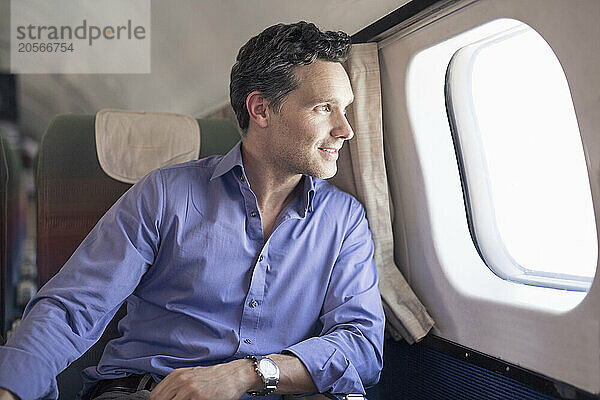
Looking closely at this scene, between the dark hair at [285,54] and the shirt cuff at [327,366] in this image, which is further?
the dark hair at [285,54]

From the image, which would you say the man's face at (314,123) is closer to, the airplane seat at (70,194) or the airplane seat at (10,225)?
the airplane seat at (70,194)

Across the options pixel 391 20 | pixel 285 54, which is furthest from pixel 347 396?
pixel 391 20

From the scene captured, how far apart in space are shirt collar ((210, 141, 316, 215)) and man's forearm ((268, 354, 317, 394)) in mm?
432

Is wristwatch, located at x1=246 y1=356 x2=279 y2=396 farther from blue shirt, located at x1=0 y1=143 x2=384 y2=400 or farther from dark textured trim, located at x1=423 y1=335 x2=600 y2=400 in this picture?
dark textured trim, located at x1=423 y1=335 x2=600 y2=400

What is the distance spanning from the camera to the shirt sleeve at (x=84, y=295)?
4.53 ft

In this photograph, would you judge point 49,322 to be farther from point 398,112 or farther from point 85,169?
point 398,112

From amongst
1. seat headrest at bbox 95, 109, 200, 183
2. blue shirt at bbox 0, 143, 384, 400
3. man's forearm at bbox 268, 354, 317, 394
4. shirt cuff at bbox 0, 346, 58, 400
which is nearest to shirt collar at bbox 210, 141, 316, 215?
blue shirt at bbox 0, 143, 384, 400

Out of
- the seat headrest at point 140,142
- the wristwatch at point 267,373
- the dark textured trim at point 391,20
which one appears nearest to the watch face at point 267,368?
the wristwatch at point 267,373

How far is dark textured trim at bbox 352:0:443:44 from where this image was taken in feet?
5.51

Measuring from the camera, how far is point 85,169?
6.59 feet

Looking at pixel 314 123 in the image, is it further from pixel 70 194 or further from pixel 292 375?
pixel 70 194

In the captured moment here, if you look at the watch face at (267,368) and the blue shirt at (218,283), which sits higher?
the blue shirt at (218,283)

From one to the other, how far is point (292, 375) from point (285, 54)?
84cm

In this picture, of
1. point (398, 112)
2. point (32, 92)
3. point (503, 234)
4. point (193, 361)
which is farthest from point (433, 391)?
point (32, 92)
